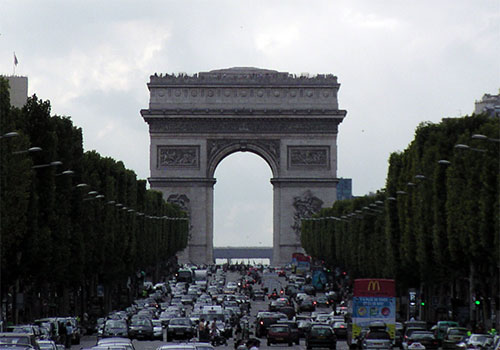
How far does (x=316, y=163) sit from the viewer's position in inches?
7096

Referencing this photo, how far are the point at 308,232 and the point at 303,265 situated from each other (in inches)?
243

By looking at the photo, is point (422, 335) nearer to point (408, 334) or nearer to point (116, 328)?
point (408, 334)

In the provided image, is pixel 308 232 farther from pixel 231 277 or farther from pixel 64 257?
pixel 64 257

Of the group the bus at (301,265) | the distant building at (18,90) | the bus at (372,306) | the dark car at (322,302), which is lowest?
the bus at (372,306)

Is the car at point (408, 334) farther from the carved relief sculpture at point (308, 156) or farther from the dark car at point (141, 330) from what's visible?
the carved relief sculpture at point (308, 156)

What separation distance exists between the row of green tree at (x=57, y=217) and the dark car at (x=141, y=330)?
15.1 ft

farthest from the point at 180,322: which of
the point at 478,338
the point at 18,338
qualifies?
the point at 18,338

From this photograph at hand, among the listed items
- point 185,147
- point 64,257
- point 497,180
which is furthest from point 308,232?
point 497,180

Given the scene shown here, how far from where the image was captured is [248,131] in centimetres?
17912

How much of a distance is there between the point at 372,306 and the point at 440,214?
10170 mm

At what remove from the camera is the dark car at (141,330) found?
248ft

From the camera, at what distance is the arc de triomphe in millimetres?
178125

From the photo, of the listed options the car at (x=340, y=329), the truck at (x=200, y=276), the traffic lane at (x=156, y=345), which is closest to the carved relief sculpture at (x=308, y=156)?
the truck at (x=200, y=276)

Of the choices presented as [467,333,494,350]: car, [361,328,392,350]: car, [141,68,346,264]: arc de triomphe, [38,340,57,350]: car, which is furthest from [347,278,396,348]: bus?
[141,68,346,264]: arc de triomphe
